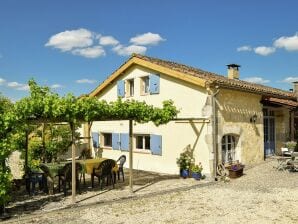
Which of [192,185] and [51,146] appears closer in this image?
[192,185]

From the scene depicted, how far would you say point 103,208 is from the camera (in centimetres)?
964

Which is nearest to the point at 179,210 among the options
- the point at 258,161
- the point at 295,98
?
the point at 258,161

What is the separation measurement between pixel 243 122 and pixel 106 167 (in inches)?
275

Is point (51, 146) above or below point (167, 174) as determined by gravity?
above

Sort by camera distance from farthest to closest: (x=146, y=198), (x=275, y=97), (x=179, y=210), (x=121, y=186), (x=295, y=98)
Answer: (x=295, y=98) → (x=275, y=97) → (x=121, y=186) → (x=146, y=198) → (x=179, y=210)

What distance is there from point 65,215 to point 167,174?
7.19 m

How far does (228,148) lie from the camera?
15578 millimetres

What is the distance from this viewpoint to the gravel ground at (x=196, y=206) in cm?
859

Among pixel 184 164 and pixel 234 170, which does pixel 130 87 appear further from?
pixel 234 170

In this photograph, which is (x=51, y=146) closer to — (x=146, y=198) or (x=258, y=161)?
(x=146, y=198)

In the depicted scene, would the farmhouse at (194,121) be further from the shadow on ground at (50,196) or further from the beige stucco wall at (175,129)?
the shadow on ground at (50,196)

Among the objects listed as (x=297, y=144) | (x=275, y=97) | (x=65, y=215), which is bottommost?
(x=65, y=215)

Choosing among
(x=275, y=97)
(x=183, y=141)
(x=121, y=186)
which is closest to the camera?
(x=121, y=186)

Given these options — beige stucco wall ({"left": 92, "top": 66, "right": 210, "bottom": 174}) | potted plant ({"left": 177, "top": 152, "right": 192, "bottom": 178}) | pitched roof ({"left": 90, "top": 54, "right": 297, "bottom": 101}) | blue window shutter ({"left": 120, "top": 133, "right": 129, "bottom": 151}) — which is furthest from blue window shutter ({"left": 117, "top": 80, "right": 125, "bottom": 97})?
potted plant ({"left": 177, "top": 152, "right": 192, "bottom": 178})
